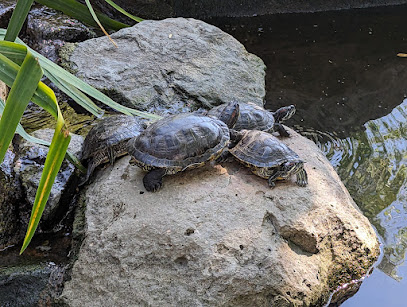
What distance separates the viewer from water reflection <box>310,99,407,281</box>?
143 inches

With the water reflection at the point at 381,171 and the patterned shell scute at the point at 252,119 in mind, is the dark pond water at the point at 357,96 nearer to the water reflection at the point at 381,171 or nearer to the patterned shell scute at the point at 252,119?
the water reflection at the point at 381,171

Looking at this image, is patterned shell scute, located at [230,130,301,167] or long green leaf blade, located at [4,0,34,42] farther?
patterned shell scute, located at [230,130,301,167]

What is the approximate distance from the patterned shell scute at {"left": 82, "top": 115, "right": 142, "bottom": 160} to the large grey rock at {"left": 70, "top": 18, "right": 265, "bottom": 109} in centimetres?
102

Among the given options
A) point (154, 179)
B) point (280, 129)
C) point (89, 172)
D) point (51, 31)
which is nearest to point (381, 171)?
point (280, 129)

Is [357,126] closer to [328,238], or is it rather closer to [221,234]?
[328,238]

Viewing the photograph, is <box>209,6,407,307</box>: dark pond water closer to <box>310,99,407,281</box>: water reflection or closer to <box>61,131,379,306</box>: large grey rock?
<box>310,99,407,281</box>: water reflection

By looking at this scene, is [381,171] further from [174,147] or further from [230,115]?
[174,147]

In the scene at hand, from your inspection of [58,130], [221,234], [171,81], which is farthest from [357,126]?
[58,130]

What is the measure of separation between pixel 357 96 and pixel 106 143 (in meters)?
3.51

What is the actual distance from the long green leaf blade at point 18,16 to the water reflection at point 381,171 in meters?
2.76

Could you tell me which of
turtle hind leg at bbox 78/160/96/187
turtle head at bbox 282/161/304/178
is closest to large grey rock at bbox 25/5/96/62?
turtle hind leg at bbox 78/160/96/187

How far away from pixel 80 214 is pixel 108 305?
2.28 feet

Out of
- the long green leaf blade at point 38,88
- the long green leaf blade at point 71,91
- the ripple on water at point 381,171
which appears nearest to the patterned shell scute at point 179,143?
the long green leaf blade at point 71,91

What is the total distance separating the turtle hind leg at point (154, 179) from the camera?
3.03 m
